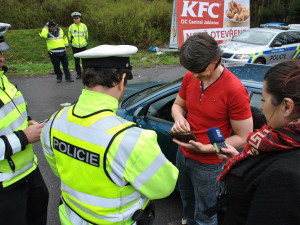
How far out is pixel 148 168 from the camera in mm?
1159

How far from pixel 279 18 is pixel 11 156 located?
28136mm

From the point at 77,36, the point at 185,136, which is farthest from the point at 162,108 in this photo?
the point at 77,36

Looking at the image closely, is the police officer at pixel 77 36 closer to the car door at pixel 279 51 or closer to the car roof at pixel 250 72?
the car roof at pixel 250 72

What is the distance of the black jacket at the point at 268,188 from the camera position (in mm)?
885

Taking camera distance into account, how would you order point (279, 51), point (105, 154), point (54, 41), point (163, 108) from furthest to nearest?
1. point (279, 51)
2. point (54, 41)
3. point (163, 108)
4. point (105, 154)

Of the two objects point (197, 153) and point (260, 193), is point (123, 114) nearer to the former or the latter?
point (197, 153)

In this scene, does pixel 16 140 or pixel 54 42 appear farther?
pixel 54 42

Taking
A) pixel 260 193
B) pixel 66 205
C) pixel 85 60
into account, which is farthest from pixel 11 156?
pixel 260 193

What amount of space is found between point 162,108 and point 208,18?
33.7 ft

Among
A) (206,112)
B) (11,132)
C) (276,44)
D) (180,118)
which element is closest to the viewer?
(11,132)

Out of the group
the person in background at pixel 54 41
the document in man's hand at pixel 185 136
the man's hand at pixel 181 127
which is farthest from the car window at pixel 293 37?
the document in man's hand at pixel 185 136

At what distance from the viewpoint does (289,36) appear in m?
9.32

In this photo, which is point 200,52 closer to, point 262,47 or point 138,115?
point 138,115

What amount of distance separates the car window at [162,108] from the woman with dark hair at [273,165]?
1.64 meters
